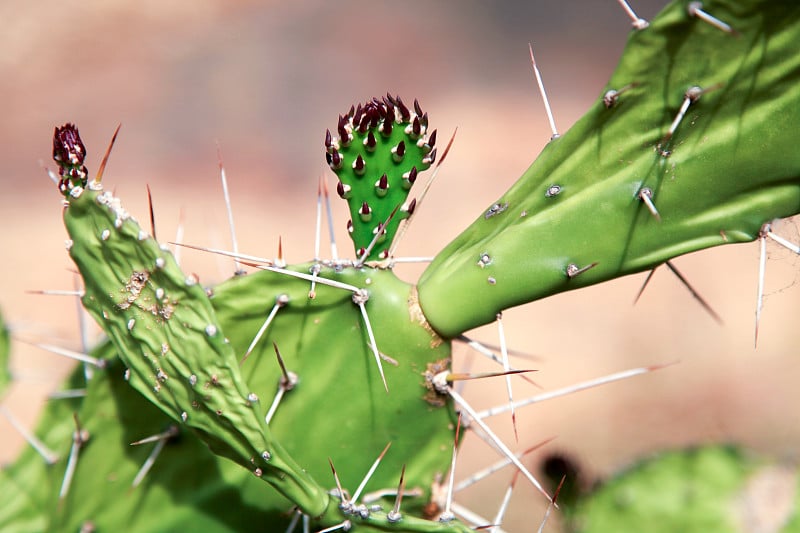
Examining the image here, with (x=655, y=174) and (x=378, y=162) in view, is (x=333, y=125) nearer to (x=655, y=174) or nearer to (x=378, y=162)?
(x=378, y=162)

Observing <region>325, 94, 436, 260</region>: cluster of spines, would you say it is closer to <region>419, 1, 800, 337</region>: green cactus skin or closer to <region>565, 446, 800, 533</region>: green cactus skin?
<region>419, 1, 800, 337</region>: green cactus skin

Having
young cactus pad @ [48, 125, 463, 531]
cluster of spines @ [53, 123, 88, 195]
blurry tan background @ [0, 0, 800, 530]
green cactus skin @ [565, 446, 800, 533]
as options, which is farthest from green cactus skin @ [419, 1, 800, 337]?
blurry tan background @ [0, 0, 800, 530]

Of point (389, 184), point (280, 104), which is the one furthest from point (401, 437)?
point (280, 104)

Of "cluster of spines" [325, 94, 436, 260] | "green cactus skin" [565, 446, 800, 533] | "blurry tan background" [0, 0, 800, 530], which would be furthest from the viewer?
"blurry tan background" [0, 0, 800, 530]

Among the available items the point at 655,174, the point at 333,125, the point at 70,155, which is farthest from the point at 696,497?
the point at 333,125

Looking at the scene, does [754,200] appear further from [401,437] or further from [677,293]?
[677,293]

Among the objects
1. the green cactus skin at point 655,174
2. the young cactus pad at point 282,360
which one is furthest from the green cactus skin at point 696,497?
the green cactus skin at point 655,174
